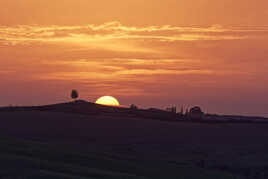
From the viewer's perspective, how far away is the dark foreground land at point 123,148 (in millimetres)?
38781

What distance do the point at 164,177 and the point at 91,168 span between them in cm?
415

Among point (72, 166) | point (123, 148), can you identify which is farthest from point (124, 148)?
point (72, 166)

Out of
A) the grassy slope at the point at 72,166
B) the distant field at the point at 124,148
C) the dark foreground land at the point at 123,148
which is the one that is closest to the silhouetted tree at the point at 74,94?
the dark foreground land at the point at 123,148

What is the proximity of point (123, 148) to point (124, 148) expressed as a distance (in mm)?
106

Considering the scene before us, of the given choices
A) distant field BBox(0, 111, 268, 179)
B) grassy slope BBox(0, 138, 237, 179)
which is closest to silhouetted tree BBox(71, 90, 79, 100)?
distant field BBox(0, 111, 268, 179)

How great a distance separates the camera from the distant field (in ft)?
128

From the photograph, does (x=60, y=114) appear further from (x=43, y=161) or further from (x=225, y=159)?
(x=43, y=161)

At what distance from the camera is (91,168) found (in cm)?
3994

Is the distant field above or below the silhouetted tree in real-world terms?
Answer: below

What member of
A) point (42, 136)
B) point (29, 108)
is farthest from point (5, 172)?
point (29, 108)

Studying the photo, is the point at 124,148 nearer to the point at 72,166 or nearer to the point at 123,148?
the point at 123,148

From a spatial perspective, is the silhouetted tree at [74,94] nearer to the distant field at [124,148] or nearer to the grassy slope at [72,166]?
the distant field at [124,148]

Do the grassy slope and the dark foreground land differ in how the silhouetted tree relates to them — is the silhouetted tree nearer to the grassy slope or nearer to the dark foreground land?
the dark foreground land

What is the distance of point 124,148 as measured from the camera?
62531mm
